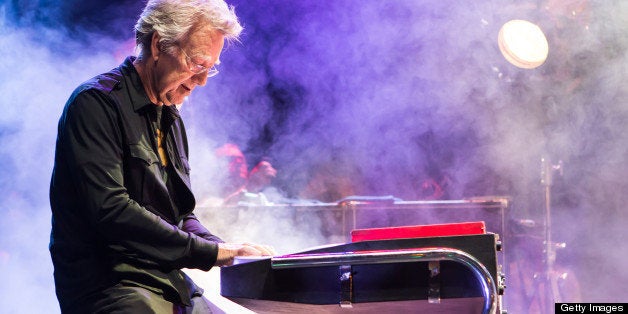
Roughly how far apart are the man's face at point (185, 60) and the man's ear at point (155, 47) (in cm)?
1

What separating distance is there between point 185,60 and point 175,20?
12 centimetres

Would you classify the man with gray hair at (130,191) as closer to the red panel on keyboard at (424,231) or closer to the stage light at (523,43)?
the red panel on keyboard at (424,231)

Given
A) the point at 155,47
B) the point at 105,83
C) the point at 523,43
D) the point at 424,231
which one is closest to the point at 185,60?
the point at 155,47

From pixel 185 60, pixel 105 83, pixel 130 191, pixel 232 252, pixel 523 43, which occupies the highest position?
pixel 523 43

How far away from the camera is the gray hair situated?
1791mm

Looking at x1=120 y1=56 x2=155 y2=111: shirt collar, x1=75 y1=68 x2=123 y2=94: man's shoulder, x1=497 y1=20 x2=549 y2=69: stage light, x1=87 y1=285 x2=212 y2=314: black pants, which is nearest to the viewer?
x1=87 y1=285 x2=212 y2=314: black pants

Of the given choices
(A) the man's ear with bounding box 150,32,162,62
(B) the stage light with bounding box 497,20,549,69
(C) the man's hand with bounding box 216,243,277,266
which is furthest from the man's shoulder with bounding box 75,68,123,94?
(B) the stage light with bounding box 497,20,549,69

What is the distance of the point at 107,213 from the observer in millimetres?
1550

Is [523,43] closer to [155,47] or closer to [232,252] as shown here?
[155,47]

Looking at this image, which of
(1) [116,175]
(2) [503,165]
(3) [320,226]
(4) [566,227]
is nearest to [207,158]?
(3) [320,226]

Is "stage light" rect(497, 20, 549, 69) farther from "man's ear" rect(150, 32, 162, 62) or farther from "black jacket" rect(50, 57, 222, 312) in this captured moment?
"black jacket" rect(50, 57, 222, 312)

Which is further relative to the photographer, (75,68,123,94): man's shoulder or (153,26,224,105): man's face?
(153,26,224,105): man's face

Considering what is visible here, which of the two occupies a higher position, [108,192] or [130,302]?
[108,192]

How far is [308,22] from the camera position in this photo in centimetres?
670
